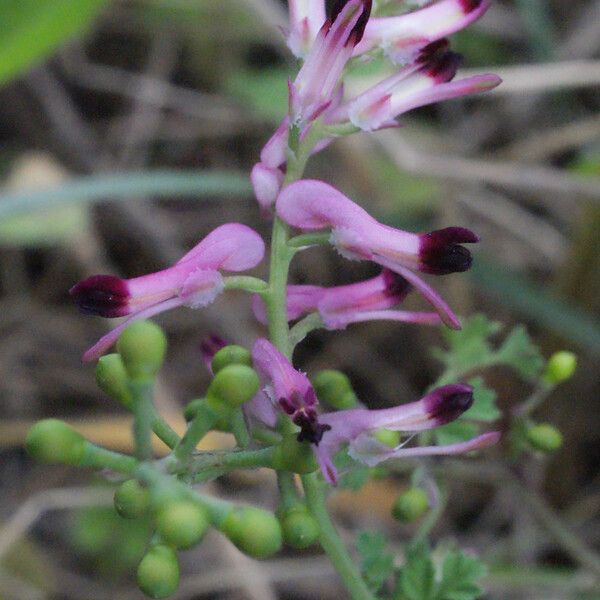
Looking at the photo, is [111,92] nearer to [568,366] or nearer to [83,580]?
[83,580]

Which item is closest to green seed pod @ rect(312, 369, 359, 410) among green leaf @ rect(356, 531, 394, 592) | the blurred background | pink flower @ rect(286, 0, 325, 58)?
green leaf @ rect(356, 531, 394, 592)

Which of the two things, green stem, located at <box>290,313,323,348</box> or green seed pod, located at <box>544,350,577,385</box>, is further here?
green seed pod, located at <box>544,350,577,385</box>

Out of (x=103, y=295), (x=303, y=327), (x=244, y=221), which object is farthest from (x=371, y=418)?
(x=244, y=221)

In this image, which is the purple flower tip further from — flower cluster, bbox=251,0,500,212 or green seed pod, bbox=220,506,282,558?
green seed pod, bbox=220,506,282,558

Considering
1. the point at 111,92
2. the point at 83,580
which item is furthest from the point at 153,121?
the point at 83,580

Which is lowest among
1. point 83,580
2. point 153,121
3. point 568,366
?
point 83,580

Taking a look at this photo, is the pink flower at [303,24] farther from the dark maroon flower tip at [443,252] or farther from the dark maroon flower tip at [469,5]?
the dark maroon flower tip at [443,252]

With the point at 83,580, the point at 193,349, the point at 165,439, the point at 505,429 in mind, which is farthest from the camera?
the point at 193,349
